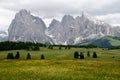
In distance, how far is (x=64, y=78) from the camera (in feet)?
103

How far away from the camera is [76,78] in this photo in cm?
3162

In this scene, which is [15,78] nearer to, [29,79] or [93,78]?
[29,79]

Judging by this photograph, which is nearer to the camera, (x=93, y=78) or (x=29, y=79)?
(x=29, y=79)

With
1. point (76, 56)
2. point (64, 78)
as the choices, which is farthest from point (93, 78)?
point (76, 56)

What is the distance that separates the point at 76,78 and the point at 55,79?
2.52 meters

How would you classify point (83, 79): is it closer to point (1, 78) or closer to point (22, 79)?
point (22, 79)


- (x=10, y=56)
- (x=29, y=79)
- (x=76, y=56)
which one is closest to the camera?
(x=29, y=79)

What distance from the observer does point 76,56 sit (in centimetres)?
15988

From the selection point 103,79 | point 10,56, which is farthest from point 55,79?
point 10,56

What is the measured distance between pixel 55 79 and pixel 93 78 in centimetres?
440

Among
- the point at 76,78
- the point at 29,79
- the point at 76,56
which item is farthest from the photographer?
the point at 76,56

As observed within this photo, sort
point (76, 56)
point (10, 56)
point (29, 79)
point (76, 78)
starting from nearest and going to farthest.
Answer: point (29, 79)
point (76, 78)
point (10, 56)
point (76, 56)

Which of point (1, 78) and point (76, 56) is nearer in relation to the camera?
point (1, 78)

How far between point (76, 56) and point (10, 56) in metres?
42.2
